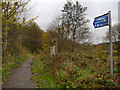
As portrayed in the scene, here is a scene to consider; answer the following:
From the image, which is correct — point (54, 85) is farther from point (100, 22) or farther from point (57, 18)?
point (57, 18)

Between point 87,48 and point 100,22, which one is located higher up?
point 100,22

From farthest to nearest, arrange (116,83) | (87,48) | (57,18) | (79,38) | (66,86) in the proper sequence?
(57,18) < (79,38) < (87,48) < (66,86) < (116,83)

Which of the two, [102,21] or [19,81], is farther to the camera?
[19,81]

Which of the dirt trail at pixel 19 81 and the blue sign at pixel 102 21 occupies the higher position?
the blue sign at pixel 102 21

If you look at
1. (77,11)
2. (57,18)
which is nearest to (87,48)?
(57,18)

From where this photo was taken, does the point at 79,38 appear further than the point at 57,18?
No

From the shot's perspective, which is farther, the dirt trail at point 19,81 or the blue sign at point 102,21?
the dirt trail at point 19,81

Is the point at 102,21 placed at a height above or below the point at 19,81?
above

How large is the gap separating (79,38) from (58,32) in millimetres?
2460

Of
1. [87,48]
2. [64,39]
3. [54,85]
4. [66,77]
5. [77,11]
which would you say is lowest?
[54,85]

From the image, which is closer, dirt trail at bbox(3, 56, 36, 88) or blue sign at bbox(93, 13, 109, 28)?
blue sign at bbox(93, 13, 109, 28)

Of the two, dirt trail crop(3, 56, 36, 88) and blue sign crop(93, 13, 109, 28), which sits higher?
blue sign crop(93, 13, 109, 28)

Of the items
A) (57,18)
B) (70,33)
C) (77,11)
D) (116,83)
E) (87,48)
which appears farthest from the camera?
(77,11)

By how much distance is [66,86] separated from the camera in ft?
14.1
